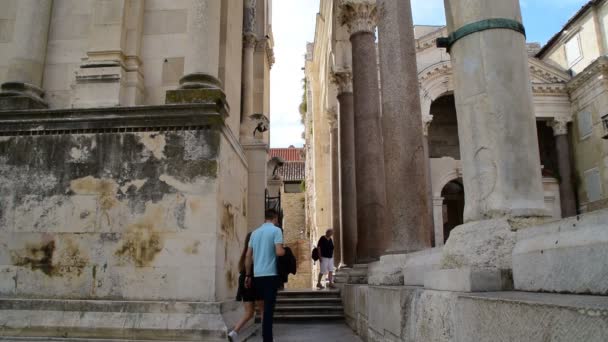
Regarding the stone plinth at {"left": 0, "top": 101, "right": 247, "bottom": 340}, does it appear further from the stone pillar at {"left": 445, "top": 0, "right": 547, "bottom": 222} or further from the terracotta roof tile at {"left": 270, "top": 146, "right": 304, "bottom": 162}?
the terracotta roof tile at {"left": 270, "top": 146, "right": 304, "bottom": 162}

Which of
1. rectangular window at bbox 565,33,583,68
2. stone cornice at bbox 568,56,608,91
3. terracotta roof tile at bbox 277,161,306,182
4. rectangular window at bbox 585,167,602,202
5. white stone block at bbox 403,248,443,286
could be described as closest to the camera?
white stone block at bbox 403,248,443,286

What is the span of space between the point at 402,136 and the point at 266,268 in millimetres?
2986

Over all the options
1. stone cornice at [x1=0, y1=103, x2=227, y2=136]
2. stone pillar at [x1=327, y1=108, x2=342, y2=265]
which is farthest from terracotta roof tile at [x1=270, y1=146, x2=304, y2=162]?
stone cornice at [x1=0, y1=103, x2=227, y2=136]

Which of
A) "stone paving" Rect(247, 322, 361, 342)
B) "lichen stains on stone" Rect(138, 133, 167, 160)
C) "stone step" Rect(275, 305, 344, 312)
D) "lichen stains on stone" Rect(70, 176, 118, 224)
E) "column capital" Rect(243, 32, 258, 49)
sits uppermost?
"column capital" Rect(243, 32, 258, 49)

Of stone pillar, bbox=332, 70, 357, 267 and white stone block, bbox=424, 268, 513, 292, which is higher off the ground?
stone pillar, bbox=332, 70, 357, 267

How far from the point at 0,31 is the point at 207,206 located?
4933 mm

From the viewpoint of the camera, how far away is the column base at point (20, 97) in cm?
698

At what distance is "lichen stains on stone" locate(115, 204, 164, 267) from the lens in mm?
6086

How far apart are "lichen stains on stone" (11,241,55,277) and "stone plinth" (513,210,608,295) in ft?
18.4

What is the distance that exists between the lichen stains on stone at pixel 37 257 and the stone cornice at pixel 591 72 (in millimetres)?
24908

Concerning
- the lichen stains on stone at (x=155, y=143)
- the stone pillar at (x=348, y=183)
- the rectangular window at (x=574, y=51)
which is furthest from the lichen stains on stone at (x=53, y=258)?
the rectangular window at (x=574, y=51)

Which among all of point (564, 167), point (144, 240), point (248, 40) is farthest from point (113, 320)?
point (564, 167)

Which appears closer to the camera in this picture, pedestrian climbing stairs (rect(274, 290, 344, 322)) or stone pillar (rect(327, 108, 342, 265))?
pedestrian climbing stairs (rect(274, 290, 344, 322))

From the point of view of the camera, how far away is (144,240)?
20.1ft
